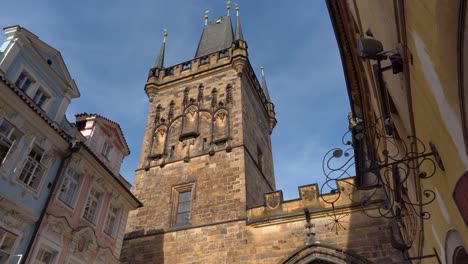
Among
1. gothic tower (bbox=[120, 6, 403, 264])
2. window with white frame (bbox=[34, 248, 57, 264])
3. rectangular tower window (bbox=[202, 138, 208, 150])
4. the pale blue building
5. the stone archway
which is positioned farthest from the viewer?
rectangular tower window (bbox=[202, 138, 208, 150])

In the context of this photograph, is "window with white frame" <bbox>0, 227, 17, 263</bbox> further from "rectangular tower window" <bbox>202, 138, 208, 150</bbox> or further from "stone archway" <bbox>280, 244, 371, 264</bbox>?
"rectangular tower window" <bbox>202, 138, 208, 150</bbox>

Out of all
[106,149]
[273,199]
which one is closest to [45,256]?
[106,149]

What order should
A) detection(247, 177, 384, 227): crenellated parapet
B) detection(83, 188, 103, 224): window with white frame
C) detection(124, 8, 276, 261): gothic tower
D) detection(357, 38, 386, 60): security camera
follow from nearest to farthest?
detection(357, 38, 386, 60): security camera, detection(83, 188, 103, 224): window with white frame, detection(247, 177, 384, 227): crenellated parapet, detection(124, 8, 276, 261): gothic tower

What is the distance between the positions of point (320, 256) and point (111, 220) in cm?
655

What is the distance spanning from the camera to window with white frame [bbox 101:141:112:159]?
37.8ft

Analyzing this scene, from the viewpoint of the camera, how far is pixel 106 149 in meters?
11.7

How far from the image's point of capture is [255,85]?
19844 millimetres

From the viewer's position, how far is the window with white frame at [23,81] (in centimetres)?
852

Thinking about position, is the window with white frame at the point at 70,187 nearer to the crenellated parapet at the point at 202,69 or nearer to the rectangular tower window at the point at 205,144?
the rectangular tower window at the point at 205,144

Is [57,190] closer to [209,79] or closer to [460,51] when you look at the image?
[460,51]

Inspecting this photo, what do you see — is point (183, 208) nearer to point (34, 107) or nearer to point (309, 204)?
point (309, 204)

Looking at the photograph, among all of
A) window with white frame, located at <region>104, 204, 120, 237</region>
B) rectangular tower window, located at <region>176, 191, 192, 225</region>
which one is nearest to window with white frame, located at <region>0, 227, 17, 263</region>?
window with white frame, located at <region>104, 204, 120, 237</region>

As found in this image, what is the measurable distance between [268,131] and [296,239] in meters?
10.3

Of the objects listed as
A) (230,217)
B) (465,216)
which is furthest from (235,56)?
(465,216)
